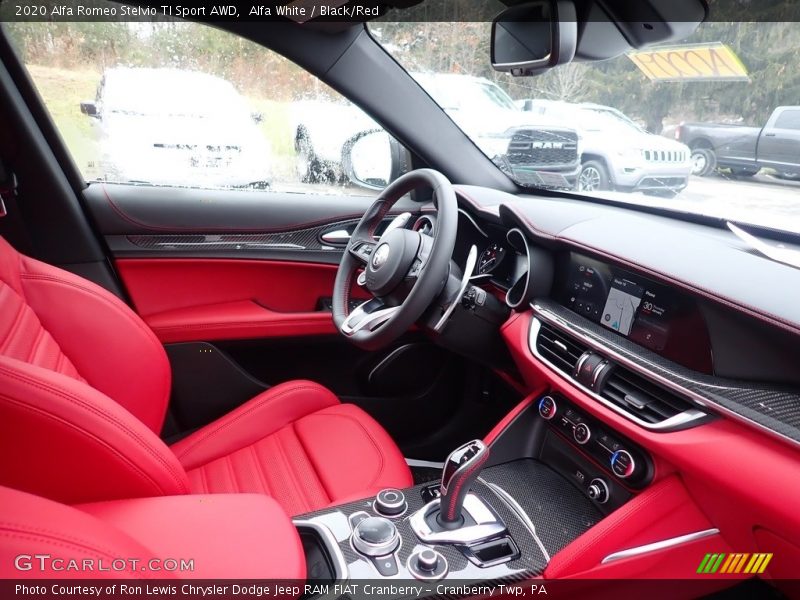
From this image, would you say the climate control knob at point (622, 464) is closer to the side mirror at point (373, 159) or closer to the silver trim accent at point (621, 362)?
the silver trim accent at point (621, 362)

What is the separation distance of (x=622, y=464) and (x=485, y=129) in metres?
1.29

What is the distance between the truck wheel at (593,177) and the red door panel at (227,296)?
34.6 inches

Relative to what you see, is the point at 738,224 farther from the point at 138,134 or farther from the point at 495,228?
the point at 138,134

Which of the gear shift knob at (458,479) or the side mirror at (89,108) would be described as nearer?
the gear shift knob at (458,479)

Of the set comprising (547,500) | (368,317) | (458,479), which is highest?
(368,317)

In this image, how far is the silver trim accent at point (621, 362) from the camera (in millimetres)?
1102

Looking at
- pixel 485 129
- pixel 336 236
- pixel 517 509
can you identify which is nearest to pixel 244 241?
pixel 336 236

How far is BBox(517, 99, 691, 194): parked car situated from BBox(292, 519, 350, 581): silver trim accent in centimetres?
137

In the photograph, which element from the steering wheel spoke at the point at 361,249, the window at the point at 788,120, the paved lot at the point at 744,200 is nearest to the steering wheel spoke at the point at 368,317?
the steering wheel spoke at the point at 361,249

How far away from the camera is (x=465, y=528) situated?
1282mm

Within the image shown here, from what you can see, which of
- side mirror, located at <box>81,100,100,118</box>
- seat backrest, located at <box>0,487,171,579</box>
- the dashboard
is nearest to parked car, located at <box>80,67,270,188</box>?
side mirror, located at <box>81,100,100,118</box>

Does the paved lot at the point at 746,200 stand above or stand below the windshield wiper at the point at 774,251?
above

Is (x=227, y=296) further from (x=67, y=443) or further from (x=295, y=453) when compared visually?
(x=67, y=443)

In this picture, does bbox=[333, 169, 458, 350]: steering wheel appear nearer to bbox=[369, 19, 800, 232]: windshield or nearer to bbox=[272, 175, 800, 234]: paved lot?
bbox=[369, 19, 800, 232]: windshield
